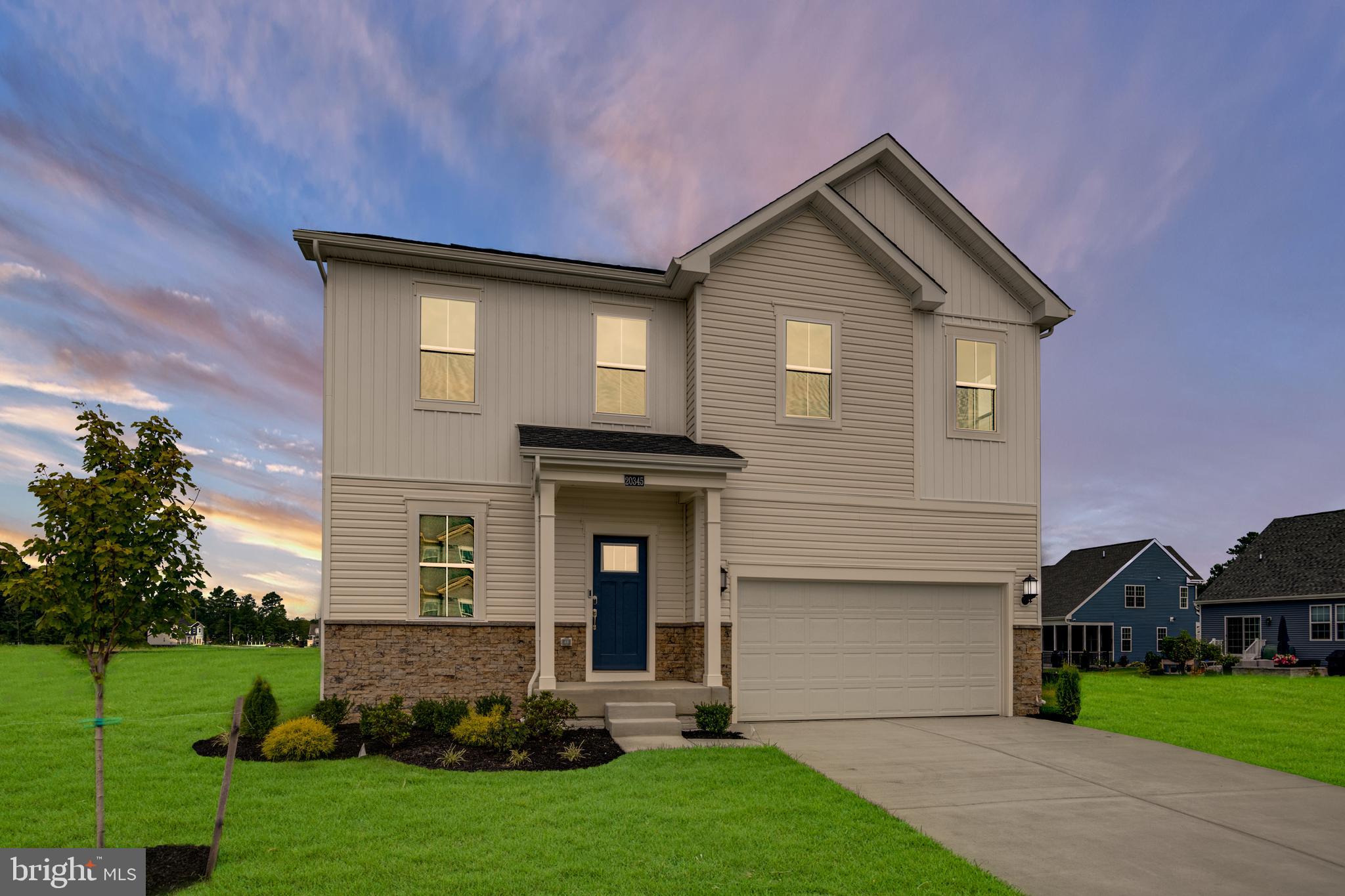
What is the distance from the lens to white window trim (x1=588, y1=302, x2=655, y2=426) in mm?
13156

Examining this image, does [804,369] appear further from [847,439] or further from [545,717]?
[545,717]

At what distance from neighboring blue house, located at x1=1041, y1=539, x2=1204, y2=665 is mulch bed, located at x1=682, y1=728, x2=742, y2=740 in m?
28.5

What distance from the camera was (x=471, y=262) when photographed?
12.5 m

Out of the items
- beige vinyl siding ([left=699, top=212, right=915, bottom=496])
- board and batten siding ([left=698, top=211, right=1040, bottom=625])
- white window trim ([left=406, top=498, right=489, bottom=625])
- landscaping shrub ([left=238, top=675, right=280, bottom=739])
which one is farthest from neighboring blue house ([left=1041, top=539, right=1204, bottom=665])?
landscaping shrub ([left=238, top=675, right=280, bottom=739])

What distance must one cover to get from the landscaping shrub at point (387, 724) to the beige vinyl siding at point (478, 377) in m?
3.45

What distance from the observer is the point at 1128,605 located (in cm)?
3584

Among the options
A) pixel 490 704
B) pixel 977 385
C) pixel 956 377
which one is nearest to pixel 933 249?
pixel 956 377

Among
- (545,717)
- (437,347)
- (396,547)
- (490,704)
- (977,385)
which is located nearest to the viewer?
(545,717)

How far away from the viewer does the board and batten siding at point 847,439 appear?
518 inches

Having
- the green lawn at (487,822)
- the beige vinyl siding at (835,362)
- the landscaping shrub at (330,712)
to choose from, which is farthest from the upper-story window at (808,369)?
the landscaping shrub at (330,712)

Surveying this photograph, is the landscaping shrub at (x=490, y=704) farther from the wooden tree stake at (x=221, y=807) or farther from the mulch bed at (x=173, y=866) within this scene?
the wooden tree stake at (x=221, y=807)

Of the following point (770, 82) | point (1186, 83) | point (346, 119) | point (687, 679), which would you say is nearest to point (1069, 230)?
point (1186, 83)

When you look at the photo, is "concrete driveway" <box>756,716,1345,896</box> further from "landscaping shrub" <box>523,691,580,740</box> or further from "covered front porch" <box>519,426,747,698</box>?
"landscaping shrub" <box>523,691,580,740</box>

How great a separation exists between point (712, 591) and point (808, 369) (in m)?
4.13
